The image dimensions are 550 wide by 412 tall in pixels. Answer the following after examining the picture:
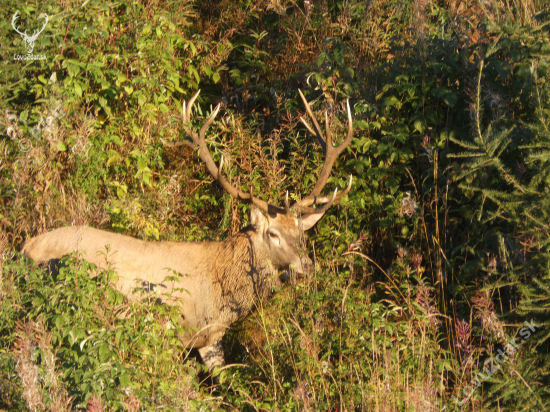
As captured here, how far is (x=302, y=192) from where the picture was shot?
18.9 feet

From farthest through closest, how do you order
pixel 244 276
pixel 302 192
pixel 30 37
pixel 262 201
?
pixel 30 37 → pixel 302 192 → pixel 262 201 → pixel 244 276

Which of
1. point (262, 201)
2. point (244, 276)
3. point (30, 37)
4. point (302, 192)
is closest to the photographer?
point (244, 276)

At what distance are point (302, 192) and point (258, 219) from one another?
0.90m

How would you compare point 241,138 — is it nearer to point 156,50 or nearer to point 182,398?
point 156,50

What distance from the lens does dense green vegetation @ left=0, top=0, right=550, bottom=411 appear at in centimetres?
363

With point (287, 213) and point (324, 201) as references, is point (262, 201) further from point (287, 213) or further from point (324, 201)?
point (324, 201)

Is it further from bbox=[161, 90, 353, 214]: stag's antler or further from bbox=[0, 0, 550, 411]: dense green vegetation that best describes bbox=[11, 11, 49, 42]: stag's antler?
bbox=[161, 90, 353, 214]: stag's antler

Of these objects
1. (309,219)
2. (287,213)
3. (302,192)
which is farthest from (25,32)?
(309,219)

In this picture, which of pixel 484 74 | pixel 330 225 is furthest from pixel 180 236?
pixel 484 74

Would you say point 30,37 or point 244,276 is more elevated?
point 30,37

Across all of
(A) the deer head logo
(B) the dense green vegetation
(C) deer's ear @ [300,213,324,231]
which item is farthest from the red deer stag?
(A) the deer head logo

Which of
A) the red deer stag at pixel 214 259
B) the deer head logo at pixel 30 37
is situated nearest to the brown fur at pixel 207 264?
the red deer stag at pixel 214 259

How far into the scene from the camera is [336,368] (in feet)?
12.5

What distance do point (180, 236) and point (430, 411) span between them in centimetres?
377
